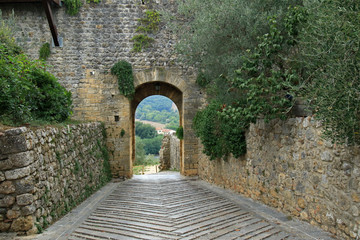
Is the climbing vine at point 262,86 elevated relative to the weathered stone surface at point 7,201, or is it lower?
elevated

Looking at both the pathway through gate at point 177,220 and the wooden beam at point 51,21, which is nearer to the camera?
the pathway through gate at point 177,220

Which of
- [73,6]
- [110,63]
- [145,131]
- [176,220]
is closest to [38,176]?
[176,220]

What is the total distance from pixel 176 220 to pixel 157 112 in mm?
76483

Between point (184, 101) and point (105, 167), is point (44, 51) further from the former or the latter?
point (184, 101)

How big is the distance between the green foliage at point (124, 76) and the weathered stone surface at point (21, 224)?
7.60 metres

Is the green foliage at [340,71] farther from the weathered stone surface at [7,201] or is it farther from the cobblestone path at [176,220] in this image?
the weathered stone surface at [7,201]

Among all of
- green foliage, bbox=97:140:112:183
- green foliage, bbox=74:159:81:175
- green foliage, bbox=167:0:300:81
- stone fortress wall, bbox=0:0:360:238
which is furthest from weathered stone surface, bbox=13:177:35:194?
stone fortress wall, bbox=0:0:360:238

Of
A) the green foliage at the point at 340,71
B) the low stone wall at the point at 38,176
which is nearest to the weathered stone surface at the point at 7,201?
the low stone wall at the point at 38,176

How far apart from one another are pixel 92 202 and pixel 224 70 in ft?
15.4

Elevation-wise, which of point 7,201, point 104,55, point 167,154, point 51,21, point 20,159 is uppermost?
point 51,21

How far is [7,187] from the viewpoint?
448cm

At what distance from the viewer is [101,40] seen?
1172cm

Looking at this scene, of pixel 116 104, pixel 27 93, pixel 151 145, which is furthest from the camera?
pixel 151 145

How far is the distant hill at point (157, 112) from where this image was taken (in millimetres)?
77375
